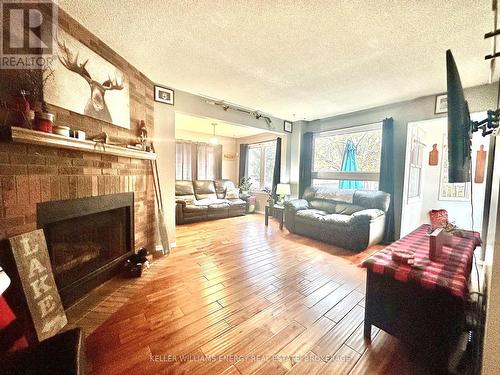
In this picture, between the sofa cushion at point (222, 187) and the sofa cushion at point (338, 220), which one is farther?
the sofa cushion at point (222, 187)

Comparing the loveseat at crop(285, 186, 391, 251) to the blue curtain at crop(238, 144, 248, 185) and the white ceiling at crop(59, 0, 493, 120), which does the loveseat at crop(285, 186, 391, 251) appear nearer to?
the white ceiling at crop(59, 0, 493, 120)

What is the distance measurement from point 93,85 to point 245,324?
8.29 ft

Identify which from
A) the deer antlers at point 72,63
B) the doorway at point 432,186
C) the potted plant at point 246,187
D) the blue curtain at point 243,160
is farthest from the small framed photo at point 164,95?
the doorway at point 432,186

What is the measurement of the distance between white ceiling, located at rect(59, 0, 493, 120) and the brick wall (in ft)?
0.82

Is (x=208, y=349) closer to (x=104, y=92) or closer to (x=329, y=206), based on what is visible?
(x=104, y=92)

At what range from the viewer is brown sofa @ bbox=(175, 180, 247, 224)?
4.54m

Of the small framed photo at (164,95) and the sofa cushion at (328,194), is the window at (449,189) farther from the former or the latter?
the small framed photo at (164,95)

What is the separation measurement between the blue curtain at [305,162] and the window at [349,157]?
5.1 inches

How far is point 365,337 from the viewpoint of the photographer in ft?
4.61

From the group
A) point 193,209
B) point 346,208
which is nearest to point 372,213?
point 346,208

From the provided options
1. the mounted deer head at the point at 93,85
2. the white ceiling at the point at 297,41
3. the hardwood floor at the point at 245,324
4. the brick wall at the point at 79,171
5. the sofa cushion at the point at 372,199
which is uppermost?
the white ceiling at the point at 297,41

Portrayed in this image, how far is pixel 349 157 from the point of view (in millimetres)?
4281

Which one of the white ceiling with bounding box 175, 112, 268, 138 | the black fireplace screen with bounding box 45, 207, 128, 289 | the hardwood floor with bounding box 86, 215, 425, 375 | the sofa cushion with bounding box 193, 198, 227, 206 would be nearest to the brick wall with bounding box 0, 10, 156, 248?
the black fireplace screen with bounding box 45, 207, 128, 289

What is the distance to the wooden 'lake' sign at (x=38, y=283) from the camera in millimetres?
1268
